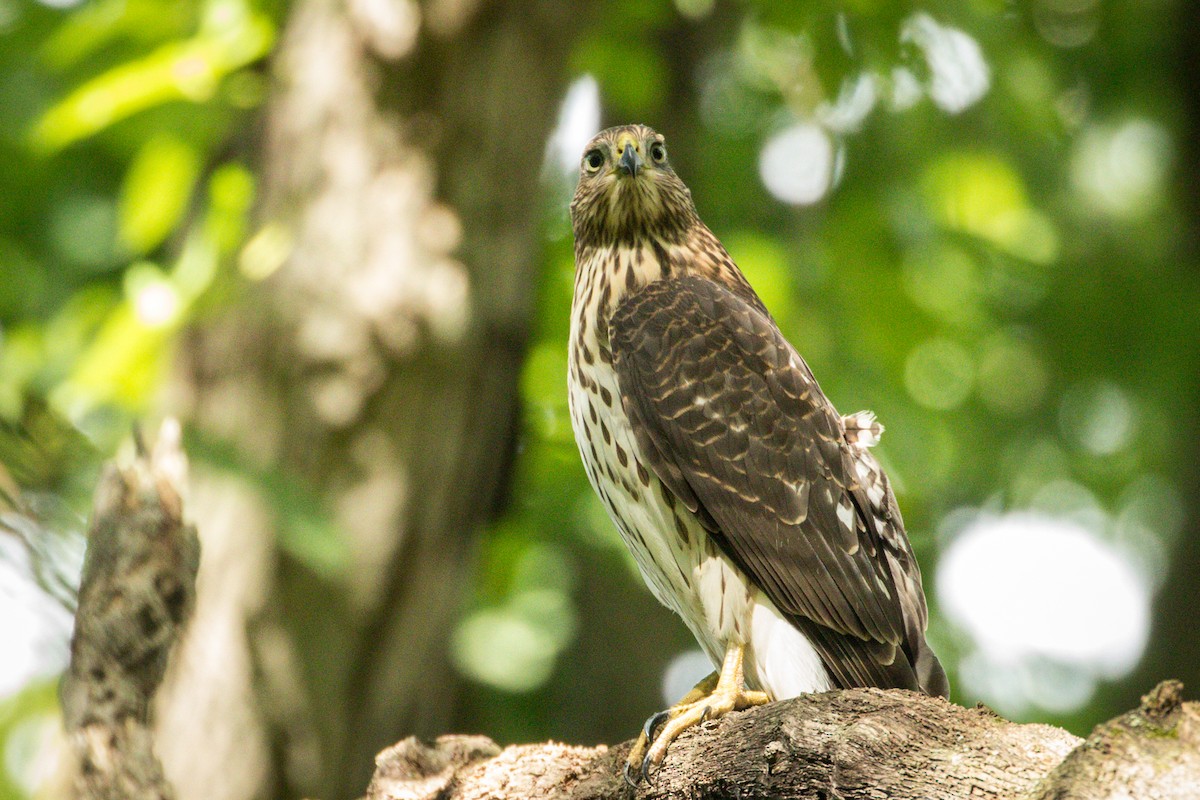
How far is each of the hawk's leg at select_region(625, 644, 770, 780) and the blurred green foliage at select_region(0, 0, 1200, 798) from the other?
1532 millimetres

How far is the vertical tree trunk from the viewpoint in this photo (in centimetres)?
531

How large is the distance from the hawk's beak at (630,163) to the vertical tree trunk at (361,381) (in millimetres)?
1283

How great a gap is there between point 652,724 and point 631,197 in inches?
81.0

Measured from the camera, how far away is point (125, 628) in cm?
304

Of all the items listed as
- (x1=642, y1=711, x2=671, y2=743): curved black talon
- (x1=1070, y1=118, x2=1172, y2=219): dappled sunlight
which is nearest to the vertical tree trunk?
(x1=642, y1=711, x2=671, y2=743): curved black talon

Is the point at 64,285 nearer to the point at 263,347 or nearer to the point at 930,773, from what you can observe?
the point at 263,347

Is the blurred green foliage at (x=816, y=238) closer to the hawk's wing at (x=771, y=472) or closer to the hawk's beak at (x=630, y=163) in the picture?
the hawk's wing at (x=771, y=472)

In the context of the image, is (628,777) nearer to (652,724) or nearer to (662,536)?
(652,724)

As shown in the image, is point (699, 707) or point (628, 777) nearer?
point (628, 777)

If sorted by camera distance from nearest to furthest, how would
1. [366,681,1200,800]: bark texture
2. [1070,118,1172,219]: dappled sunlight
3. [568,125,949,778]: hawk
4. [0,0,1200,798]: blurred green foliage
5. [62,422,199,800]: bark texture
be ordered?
[366,681,1200,800]: bark texture, [62,422,199,800]: bark texture, [568,125,949,778]: hawk, [0,0,1200,798]: blurred green foliage, [1070,118,1172,219]: dappled sunlight

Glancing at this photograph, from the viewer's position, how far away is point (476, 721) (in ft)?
23.5

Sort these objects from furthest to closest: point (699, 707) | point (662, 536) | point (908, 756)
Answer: point (662, 536) → point (699, 707) → point (908, 756)

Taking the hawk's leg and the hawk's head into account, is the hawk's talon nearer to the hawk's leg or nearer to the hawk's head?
the hawk's leg

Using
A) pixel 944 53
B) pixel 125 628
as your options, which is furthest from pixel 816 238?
pixel 125 628
